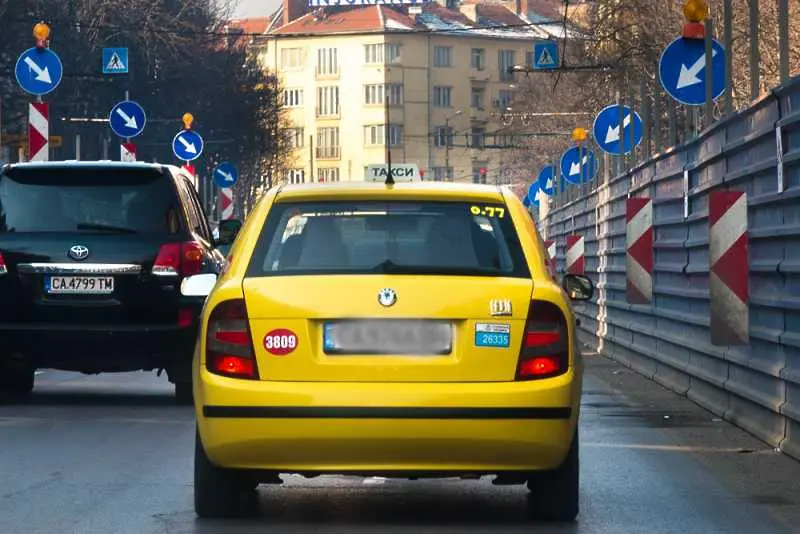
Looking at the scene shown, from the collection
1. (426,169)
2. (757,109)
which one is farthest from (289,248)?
(426,169)

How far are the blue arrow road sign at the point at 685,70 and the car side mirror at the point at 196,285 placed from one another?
497 cm

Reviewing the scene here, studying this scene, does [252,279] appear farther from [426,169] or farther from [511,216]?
[426,169]

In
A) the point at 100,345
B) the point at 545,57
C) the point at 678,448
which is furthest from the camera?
the point at 545,57

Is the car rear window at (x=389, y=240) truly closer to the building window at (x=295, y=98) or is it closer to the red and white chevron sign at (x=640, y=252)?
the red and white chevron sign at (x=640, y=252)

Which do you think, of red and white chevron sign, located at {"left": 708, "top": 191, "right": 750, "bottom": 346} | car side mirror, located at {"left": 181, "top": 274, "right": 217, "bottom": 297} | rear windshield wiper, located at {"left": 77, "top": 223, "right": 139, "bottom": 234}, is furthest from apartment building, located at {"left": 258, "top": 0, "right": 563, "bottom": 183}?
red and white chevron sign, located at {"left": 708, "top": 191, "right": 750, "bottom": 346}

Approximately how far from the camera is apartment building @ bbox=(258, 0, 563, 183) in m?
172

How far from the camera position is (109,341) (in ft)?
52.6

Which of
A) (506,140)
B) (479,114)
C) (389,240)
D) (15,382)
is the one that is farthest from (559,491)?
(479,114)

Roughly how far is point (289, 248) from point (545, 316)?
3.74 ft

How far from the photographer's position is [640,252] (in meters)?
21.2

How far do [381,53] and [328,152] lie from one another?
31.4 feet

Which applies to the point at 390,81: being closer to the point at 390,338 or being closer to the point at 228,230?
the point at 228,230

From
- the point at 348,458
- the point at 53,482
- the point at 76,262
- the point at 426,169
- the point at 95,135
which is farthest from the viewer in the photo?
the point at 426,169

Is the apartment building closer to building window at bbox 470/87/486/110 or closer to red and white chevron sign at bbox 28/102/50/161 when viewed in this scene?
building window at bbox 470/87/486/110
